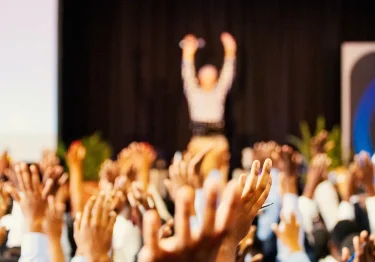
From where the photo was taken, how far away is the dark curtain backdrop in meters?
6.82

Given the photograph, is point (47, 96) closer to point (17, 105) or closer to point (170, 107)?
point (17, 105)

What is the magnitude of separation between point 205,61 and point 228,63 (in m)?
0.58

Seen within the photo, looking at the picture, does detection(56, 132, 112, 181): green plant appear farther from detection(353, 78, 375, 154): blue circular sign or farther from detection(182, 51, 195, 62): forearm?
detection(353, 78, 375, 154): blue circular sign

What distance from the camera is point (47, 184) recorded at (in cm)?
172

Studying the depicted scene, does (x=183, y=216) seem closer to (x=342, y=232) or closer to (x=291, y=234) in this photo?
(x=291, y=234)

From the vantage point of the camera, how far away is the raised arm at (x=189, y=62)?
249 inches

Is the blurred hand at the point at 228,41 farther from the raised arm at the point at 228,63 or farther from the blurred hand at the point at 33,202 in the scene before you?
the blurred hand at the point at 33,202

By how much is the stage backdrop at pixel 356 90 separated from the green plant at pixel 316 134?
168 millimetres

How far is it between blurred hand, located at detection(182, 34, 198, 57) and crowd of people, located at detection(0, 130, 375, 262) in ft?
12.2

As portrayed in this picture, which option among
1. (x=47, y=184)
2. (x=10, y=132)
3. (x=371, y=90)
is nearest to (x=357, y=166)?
(x=47, y=184)

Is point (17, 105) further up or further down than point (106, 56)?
further down

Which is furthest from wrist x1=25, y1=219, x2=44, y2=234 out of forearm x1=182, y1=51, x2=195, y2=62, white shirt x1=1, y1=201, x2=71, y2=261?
forearm x1=182, y1=51, x2=195, y2=62

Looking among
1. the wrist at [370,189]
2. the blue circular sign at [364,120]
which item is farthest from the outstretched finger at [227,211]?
the blue circular sign at [364,120]

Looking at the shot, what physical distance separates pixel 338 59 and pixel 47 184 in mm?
5546
